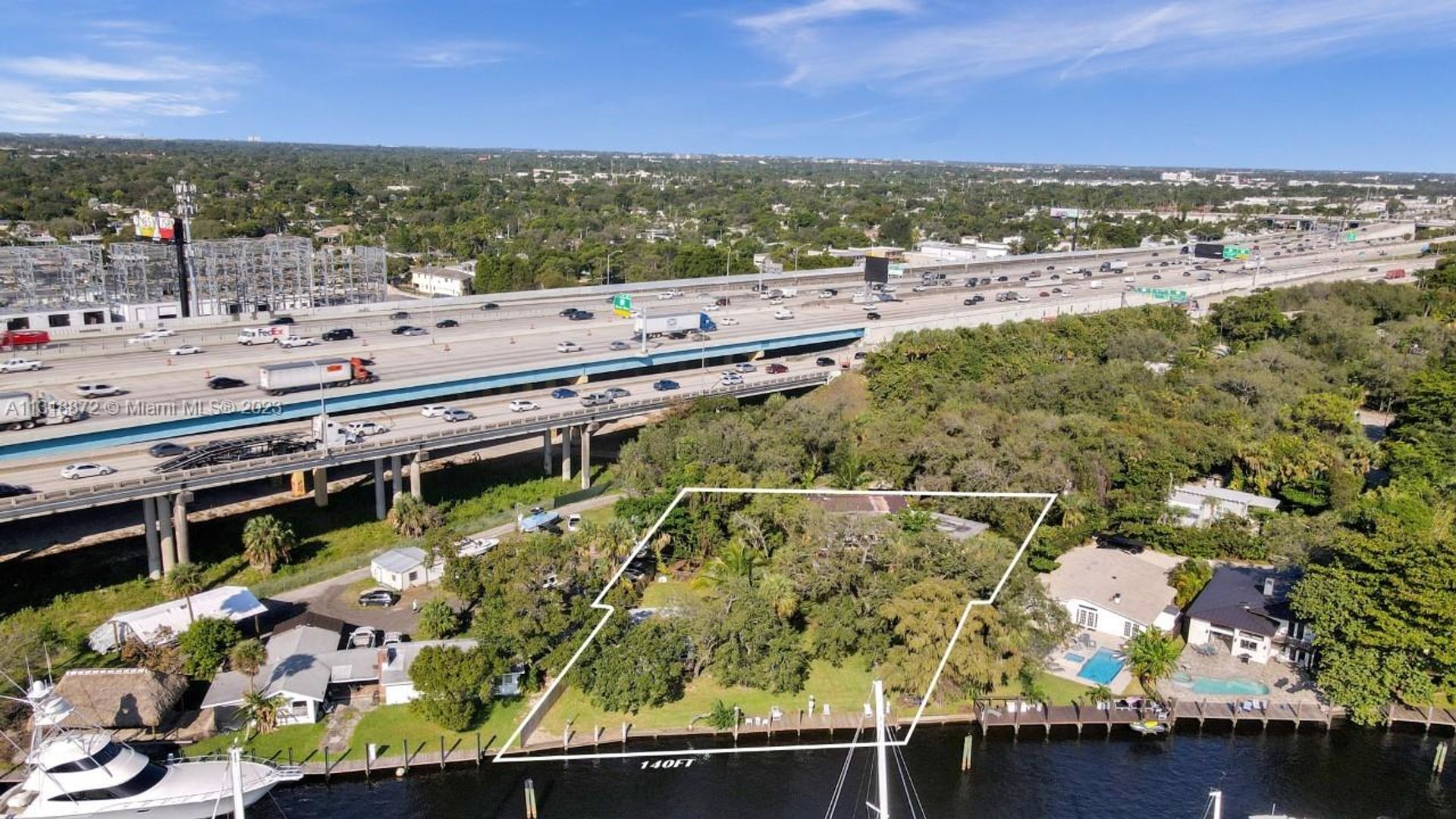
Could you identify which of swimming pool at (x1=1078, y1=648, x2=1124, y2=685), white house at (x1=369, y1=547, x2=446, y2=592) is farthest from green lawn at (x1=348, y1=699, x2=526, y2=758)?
swimming pool at (x1=1078, y1=648, x2=1124, y2=685)

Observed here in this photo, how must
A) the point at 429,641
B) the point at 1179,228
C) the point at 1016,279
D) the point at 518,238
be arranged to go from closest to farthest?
the point at 429,641 → the point at 1016,279 → the point at 518,238 → the point at 1179,228

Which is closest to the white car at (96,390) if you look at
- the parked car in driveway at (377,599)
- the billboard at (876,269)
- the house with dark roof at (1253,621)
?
the parked car in driveway at (377,599)

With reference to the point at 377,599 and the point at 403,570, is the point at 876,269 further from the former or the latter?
the point at 377,599

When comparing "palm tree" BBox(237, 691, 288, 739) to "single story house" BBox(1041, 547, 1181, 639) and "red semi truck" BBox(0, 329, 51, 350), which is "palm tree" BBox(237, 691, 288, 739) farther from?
"red semi truck" BBox(0, 329, 51, 350)

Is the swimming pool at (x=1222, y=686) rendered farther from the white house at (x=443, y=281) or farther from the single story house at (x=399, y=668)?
the white house at (x=443, y=281)

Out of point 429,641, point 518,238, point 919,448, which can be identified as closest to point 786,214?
point 518,238

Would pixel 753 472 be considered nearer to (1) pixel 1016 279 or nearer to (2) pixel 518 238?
(1) pixel 1016 279
